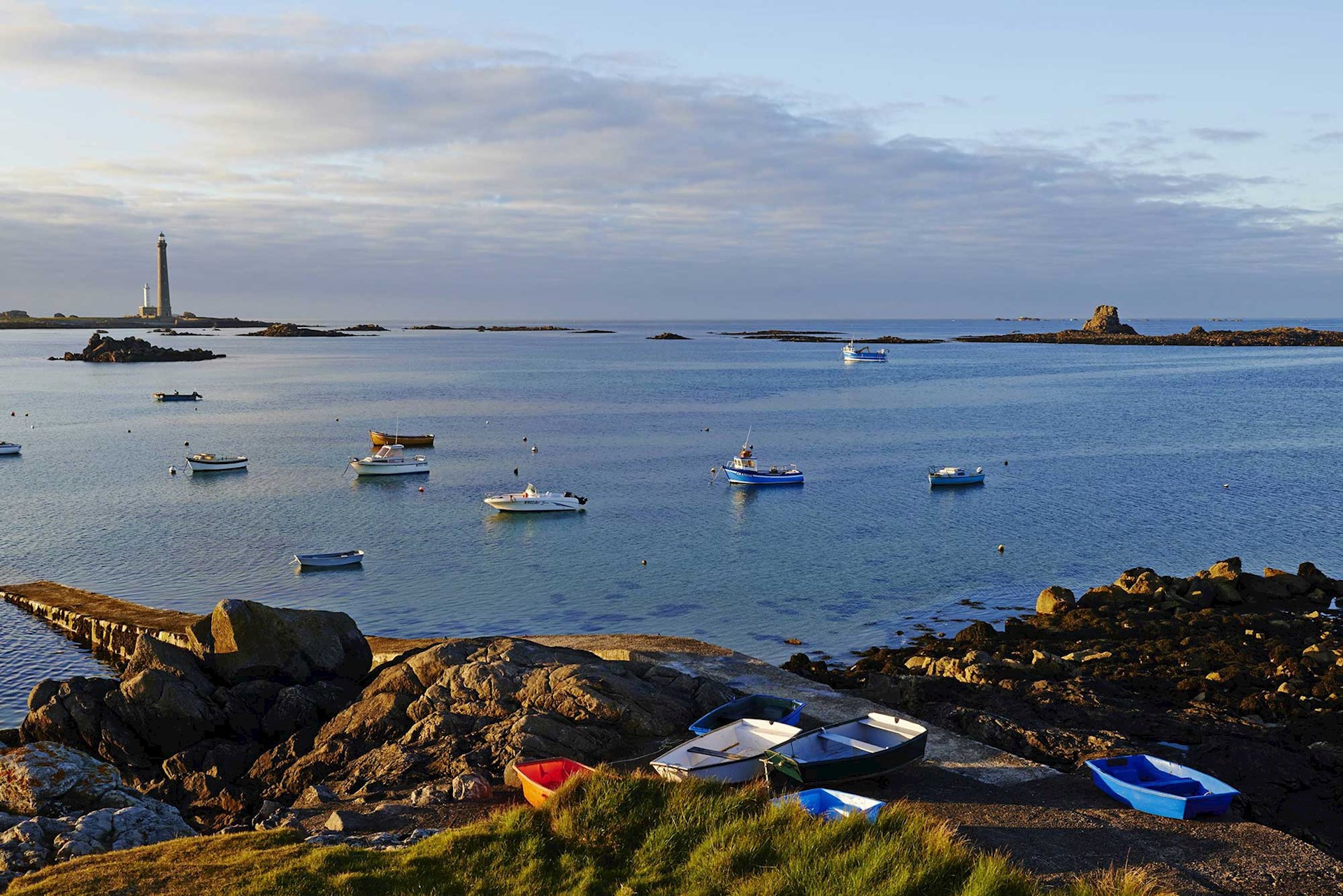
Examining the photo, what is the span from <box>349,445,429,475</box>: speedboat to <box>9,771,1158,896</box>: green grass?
40.8 m

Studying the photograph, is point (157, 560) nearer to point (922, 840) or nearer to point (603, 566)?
point (603, 566)

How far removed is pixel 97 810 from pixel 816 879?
10.2 metres

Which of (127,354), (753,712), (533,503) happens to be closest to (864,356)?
(127,354)

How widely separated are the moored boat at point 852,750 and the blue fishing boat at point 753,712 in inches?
36.9

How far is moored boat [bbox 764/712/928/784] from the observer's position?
13.1 meters

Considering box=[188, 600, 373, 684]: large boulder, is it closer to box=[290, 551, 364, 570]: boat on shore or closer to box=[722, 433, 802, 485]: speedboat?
box=[290, 551, 364, 570]: boat on shore

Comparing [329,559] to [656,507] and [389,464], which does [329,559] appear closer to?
[656,507]

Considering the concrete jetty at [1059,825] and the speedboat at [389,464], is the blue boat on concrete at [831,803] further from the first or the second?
the speedboat at [389,464]

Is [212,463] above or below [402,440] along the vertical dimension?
below

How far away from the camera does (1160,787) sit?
1301cm

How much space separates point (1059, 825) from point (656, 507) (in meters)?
33.1

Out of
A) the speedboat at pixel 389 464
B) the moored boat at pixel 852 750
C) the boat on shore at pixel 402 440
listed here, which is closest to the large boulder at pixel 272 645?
the moored boat at pixel 852 750

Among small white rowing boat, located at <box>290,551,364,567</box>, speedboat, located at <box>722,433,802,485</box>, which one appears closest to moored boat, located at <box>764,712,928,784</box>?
small white rowing boat, located at <box>290,551,364,567</box>

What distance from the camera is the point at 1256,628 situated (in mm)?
25500
